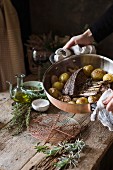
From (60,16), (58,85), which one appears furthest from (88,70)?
(60,16)

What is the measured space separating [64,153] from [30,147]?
0.13 meters

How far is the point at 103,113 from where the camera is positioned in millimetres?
1162

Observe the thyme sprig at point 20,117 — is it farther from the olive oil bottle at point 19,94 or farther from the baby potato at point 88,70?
the baby potato at point 88,70

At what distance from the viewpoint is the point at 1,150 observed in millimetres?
1134

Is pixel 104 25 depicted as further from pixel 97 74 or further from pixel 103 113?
pixel 103 113

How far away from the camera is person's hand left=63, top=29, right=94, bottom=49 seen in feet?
5.13

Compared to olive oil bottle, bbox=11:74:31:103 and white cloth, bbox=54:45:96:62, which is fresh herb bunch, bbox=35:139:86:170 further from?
white cloth, bbox=54:45:96:62

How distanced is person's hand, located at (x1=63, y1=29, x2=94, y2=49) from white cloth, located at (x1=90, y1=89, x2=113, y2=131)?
0.48m

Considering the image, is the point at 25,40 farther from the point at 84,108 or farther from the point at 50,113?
the point at 84,108

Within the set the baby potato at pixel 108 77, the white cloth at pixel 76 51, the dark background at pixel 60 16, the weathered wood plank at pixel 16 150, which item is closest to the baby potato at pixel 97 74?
the baby potato at pixel 108 77

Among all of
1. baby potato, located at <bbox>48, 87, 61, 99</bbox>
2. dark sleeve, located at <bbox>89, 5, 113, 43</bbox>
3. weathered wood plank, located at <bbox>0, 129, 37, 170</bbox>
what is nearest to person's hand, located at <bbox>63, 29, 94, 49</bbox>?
dark sleeve, located at <bbox>89, 5, 113, 43</bbox>

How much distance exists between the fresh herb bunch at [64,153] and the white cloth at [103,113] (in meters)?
0.12

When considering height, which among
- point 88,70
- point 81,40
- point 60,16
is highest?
point 60,16

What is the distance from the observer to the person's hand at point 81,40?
61.6 inches
